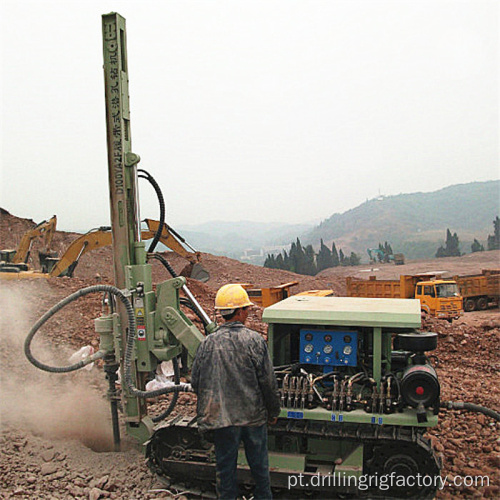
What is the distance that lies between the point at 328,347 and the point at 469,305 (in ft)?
60.2

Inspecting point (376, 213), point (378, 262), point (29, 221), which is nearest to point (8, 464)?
point (29, 221)

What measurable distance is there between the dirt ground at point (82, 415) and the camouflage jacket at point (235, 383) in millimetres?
1570

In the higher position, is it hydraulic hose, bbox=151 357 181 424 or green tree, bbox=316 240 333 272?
hydraulic hose, bbox=151 357 181 424

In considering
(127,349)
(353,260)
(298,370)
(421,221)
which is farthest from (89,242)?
(421,221)

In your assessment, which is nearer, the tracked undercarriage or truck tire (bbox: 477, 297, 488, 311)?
the tracked undercarriage

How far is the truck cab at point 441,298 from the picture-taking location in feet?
57.0

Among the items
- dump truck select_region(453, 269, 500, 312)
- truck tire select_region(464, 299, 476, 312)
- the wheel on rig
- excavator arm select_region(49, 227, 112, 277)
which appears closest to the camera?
the wheel on rig

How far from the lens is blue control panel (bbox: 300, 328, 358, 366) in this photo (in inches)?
198

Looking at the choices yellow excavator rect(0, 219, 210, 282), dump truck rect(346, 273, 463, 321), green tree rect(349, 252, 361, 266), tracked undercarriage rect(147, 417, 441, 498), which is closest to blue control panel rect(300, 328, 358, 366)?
tracked undercarriage rect(147, 417, 441, 498)

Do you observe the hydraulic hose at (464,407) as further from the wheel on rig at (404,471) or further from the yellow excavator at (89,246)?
the yellow excavator at (89,246)

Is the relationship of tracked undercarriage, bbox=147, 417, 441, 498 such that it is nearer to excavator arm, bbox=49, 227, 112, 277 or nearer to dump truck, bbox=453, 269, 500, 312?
excavator arm, bbox=49, 227, 112, 277

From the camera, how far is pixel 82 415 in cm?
668

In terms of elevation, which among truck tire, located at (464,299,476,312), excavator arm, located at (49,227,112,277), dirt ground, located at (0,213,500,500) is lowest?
truck tire, located at (464,299,476,312)

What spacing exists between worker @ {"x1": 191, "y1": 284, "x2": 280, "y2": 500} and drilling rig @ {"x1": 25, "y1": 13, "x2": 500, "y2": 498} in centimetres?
82
